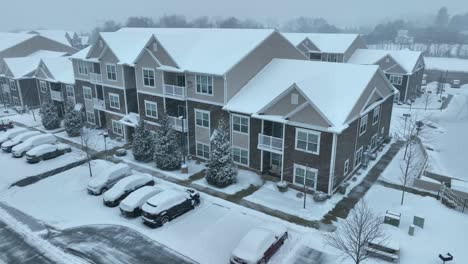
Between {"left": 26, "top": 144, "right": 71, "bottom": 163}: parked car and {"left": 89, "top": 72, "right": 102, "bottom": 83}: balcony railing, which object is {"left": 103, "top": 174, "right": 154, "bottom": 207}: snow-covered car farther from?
{"left": 89, "top": 72, "right": 102, "bottom": 83}: balcony railing

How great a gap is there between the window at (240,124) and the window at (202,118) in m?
2.86

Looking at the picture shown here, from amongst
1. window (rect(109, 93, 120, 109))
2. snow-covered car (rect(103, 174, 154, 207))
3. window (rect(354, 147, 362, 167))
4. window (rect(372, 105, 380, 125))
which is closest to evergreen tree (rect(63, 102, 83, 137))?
window (rect(109, 93, 120, 109))

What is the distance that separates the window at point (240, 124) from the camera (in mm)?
28500

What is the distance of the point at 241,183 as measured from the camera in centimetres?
2753

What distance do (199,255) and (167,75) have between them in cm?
1951

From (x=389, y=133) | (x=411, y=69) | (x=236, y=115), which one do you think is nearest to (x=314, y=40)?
(x=411, y=69)

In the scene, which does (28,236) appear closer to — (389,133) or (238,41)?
(238,41)

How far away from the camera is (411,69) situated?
54312 mm

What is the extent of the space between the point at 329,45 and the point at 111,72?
43043 millimetres

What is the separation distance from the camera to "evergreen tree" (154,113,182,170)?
29891 millimetres

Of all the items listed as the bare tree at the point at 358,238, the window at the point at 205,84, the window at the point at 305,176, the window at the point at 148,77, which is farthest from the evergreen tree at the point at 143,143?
the bare tree at the point at 358,238

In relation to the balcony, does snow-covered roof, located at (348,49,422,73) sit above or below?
above

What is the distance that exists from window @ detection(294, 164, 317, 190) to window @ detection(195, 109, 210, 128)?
9.49 meters

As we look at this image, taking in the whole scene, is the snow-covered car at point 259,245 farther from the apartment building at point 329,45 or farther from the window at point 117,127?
the apartment building at point 329,45
